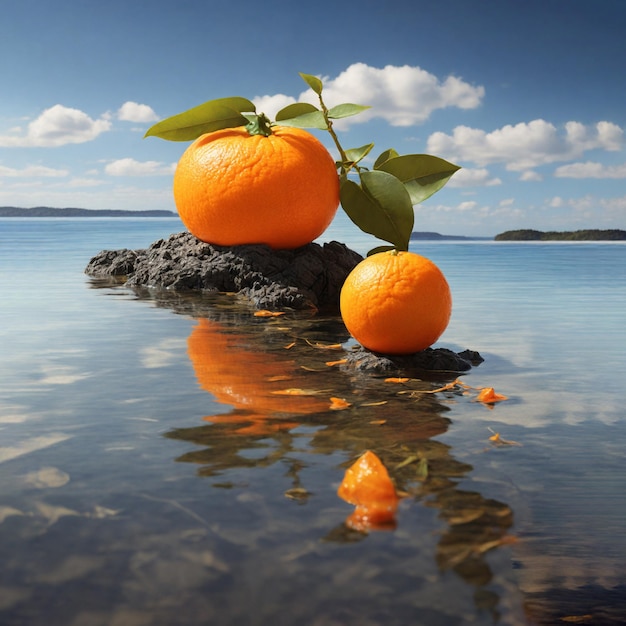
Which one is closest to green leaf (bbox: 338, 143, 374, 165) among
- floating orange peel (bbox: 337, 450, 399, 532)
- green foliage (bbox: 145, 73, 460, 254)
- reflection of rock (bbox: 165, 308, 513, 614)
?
green foliage (bbox: 145, 73, 460, 254)

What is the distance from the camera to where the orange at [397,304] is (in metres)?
3.52

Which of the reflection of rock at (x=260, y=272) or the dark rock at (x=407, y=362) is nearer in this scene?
the dark rock at (x=407, y=362)

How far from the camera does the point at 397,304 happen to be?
3.52 metres

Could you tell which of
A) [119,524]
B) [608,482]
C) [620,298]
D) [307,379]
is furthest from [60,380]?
[620,298]

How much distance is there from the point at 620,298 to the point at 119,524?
6.27 meters

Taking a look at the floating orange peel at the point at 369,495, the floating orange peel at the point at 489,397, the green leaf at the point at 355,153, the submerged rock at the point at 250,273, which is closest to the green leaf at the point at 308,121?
the green leaf at the point at 355,153

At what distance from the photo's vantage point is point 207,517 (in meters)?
1.71

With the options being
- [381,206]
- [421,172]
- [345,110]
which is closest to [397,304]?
[381,206]

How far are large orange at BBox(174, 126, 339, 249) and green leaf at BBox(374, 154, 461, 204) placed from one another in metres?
1.16

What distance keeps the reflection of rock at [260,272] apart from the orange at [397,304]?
174cm

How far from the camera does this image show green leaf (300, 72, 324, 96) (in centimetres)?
488

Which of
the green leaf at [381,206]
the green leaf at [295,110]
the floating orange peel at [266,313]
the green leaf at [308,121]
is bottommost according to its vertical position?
the floating orange peel at [266,313]

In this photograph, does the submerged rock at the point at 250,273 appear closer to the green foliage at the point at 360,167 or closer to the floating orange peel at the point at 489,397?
the green foliage at the point at 360,167

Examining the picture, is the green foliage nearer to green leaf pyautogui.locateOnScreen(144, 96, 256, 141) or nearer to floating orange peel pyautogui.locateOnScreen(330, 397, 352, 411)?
green leaf pyautogui.locateOnScreen(144, 96, 256, 141)
